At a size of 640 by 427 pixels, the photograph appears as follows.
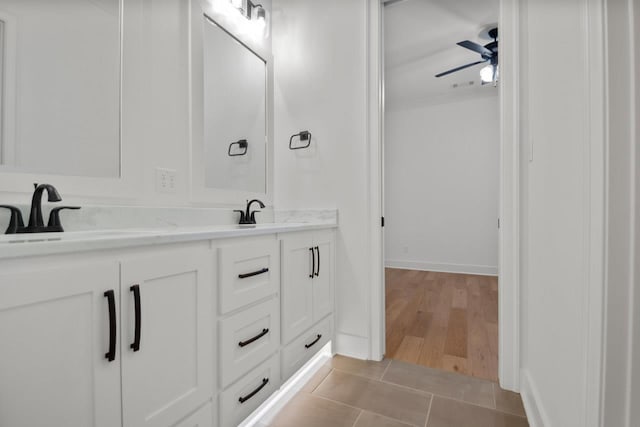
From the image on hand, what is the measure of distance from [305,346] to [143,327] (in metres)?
0.90

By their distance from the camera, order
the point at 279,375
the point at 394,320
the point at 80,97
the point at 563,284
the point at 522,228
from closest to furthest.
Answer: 1. the point at 563,284
2. the point at 80,97
3. the point at 279,375
4. the point at 522,228
5. the point at 394,320

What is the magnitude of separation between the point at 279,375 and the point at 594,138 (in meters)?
1.34

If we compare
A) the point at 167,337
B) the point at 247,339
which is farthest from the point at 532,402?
→ the point at 167,337

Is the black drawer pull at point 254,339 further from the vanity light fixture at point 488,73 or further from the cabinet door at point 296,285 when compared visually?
the vanity light fixture at point 488,73

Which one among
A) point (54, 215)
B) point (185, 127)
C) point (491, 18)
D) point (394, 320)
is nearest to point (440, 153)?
point (491, 18)

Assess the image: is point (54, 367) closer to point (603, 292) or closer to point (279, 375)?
point (279, 375)

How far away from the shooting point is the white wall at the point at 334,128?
1.78 meters

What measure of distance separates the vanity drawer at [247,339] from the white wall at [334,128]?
2.22 ft

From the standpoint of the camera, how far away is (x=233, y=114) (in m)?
1.84

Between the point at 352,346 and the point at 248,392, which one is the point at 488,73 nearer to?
the point at 352,346

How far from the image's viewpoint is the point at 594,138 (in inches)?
24.1

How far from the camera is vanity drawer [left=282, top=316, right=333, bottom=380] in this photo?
1333mm

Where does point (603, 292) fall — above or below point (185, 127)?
below

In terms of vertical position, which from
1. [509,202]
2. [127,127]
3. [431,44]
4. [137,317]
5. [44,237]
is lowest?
[137,317]
